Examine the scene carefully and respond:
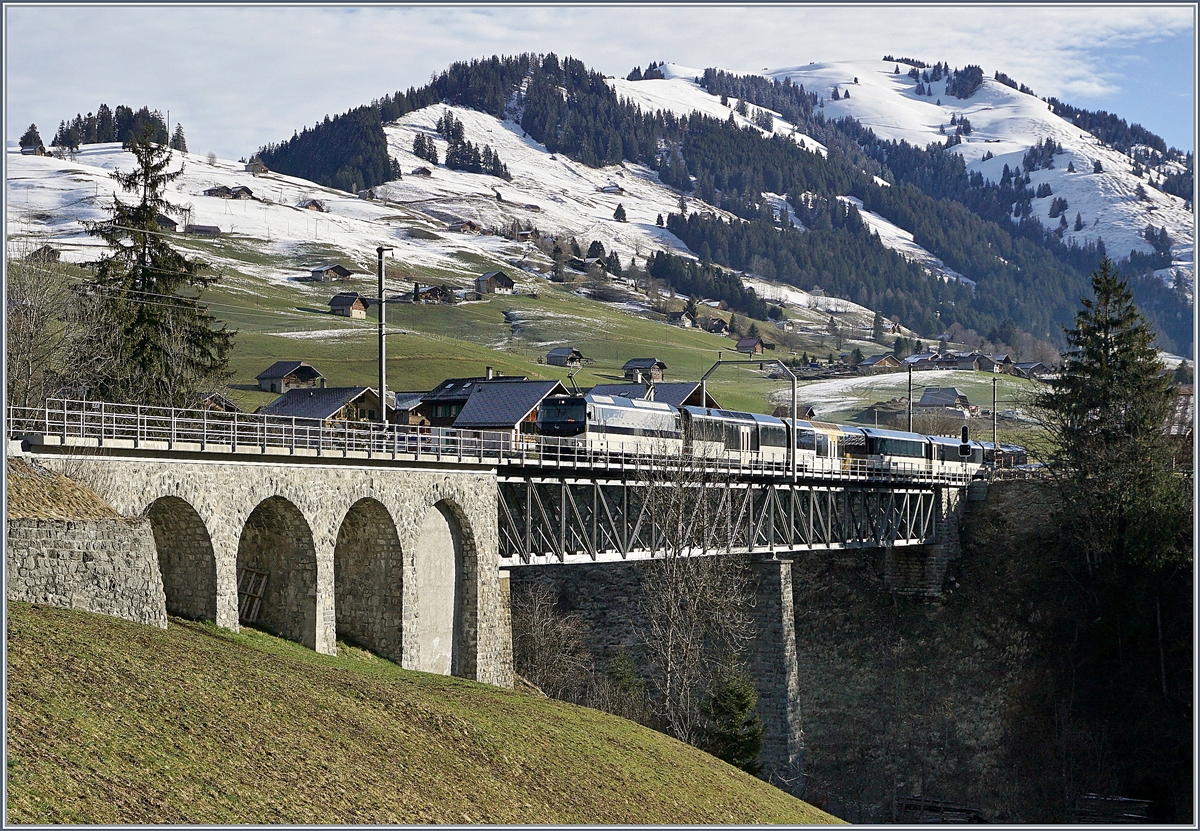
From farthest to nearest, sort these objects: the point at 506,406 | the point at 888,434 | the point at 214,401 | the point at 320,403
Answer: the point at 888,434
the point at 320,403
the point at 214,401
the point at 506,406

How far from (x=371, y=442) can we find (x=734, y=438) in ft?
90.0

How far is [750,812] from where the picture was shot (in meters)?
33.9

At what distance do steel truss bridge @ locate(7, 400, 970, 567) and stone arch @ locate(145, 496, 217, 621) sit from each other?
2.05m

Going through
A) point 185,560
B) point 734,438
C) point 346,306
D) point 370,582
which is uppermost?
point 346,306

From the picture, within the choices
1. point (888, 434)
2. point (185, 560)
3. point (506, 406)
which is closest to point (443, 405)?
point (506, 406)

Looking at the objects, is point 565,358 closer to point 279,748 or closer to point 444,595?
point 444,595

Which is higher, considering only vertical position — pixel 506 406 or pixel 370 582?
pixel 506 406

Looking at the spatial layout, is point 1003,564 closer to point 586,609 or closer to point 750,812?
point 586,609

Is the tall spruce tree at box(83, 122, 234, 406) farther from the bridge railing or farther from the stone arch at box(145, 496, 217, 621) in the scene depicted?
the stone arch at box(145, 496, 217, 621)

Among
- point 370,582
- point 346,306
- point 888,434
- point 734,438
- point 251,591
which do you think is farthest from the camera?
point 346,306

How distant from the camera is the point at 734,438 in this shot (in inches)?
2574

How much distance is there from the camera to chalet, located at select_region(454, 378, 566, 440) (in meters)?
61.0

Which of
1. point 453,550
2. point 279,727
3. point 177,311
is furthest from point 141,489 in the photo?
point 177,311

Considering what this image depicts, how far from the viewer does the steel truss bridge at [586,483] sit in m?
38.4
